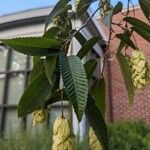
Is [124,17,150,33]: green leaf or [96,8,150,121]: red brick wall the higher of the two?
[96,8,150,121]: red brick wall

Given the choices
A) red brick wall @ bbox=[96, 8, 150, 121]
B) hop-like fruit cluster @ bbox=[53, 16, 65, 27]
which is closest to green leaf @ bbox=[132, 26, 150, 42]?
hop-like fruit cluster @ bbox=[53, 16, 65, 27]

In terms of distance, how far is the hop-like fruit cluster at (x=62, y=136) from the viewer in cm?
84

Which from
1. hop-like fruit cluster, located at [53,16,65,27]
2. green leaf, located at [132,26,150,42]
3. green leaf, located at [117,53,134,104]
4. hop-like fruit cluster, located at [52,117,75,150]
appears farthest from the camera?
Result: hop-like fruit cluster, located at [53,16,65,27]

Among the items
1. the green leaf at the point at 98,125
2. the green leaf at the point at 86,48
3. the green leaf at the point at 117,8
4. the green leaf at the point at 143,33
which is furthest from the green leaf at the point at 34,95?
the green leaf at the point at 117,8

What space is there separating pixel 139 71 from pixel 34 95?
258 millimetres

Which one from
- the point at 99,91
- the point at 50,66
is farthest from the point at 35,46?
the point at 99,91

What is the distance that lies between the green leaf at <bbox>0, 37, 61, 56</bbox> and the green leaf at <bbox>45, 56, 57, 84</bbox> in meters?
0.02

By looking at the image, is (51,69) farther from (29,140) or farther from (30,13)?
(30,13)

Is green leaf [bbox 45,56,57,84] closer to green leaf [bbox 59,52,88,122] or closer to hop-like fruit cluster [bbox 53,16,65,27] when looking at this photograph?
green leaf [bbox 59,52,88,122]

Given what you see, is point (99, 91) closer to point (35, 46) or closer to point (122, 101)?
point (35, 46)

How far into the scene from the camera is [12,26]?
1027 cm

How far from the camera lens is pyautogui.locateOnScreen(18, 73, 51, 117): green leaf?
3.51ft

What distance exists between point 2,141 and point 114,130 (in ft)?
10.9

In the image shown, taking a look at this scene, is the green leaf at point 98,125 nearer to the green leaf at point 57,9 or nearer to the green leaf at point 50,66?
Result: the green leaf at point 50,66
